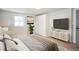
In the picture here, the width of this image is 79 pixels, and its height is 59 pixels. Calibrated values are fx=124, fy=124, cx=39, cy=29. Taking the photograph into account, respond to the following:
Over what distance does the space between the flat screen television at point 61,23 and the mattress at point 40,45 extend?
34 cm

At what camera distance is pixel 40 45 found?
2.27 metres

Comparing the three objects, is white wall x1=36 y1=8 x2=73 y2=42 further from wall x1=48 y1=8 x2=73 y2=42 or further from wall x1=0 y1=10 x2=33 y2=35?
wall x1=0 y1=10 x2=33 y2=35

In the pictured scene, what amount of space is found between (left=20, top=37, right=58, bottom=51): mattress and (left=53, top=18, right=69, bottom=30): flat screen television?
339 mm

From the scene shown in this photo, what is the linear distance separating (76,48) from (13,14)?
131 cm

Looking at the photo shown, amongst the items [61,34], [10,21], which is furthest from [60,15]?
[10,21]

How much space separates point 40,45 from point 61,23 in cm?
57

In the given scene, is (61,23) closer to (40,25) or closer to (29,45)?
(40,25)

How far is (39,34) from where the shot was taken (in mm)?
2393

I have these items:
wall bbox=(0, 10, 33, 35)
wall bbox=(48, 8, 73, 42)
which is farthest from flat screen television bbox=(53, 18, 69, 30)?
wall bbox=(0, 10, 33, 35)

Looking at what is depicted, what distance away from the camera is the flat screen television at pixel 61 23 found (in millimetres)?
2258

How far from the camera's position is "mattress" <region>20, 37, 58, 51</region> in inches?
89.1
